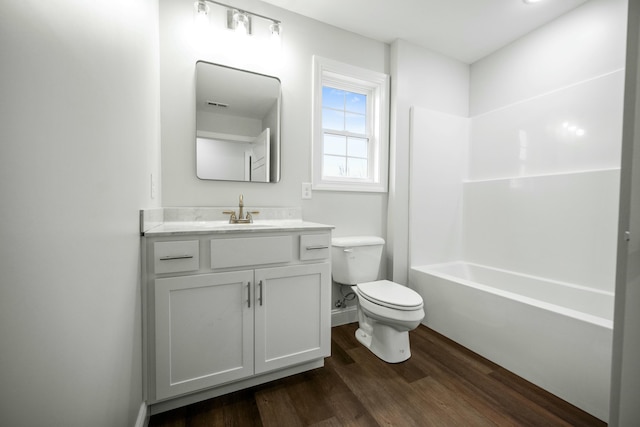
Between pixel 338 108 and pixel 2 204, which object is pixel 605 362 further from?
pixel 338 108

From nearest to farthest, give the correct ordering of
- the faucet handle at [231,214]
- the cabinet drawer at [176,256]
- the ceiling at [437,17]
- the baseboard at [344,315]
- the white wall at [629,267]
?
the white wall at [629,267] < the cabinet drawer at [176,256] < the faucet handle at [231,214] < the ceiling at [437,17] < the baseboard at [344,315]

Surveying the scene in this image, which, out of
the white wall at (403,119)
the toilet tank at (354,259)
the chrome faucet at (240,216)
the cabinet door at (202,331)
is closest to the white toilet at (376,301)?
the toilet tank at (354,259)

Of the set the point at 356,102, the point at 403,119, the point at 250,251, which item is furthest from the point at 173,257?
the point at 403,119

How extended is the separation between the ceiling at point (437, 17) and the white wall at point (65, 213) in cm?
152

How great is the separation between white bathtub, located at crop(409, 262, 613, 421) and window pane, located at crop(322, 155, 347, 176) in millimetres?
A: 1125

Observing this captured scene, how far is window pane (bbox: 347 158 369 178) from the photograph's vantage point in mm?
2270

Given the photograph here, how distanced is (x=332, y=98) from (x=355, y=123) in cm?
30

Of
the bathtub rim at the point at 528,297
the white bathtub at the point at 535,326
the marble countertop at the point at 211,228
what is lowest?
the white bathtub at the point at 535,326

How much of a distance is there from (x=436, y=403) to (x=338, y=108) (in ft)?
7.17

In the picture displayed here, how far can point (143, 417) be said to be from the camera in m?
1.11

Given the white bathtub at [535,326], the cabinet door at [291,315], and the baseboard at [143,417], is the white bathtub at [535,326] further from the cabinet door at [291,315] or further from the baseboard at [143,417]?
the baseboard at [143,417]

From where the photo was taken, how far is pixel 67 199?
0.51m

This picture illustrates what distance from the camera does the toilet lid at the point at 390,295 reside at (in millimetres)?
1564

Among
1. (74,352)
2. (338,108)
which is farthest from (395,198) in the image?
(74,352)
